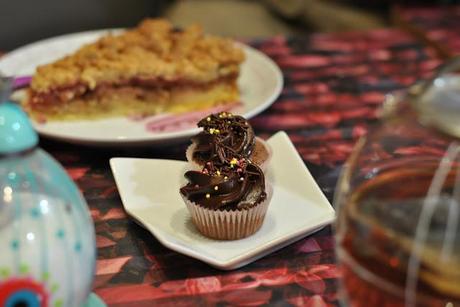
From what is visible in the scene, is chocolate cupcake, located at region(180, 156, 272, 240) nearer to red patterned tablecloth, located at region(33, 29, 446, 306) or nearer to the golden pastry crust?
red patterned tablecloth, located at region(33, 29, 446, 306)

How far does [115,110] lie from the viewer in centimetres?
153

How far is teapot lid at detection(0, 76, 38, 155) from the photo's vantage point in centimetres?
65

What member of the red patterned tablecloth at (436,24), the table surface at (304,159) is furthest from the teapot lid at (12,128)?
the red patterned tablecloth at (436,24)

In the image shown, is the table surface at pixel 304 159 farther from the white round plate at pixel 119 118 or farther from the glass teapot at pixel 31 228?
the glass teapot at pixel 31 228

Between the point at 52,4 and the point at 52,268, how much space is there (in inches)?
77.1

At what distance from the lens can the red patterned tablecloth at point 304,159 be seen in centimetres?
86

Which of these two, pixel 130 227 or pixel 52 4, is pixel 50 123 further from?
pixel 52 4

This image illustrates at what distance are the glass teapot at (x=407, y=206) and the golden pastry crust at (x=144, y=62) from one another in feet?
2.71

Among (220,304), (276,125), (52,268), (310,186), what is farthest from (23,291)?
(276,125)

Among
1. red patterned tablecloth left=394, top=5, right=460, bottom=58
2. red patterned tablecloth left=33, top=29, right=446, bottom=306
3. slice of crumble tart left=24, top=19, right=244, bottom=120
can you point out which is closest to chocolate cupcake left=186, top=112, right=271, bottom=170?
red patterned tablecloth left=33, top=29, right=446, bottom=306

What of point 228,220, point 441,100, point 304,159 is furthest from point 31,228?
point 304,159

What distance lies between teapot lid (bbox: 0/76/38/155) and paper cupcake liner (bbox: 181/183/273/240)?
0.32 metres

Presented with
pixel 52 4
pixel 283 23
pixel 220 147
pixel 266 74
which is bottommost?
pixel 283 23

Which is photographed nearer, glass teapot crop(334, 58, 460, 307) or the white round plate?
glass teapot crop(334, 58, 460, 307)
